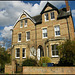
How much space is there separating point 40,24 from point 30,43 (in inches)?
212

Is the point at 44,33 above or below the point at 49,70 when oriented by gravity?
above

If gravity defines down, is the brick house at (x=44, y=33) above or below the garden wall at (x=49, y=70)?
above

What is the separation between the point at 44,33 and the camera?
69.9 ft

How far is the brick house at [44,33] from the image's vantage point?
18328 mm

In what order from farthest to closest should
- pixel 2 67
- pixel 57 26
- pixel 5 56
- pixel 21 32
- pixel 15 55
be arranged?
pixel 21 32 < pixel 15 55 < pixel 57 26 < pixel 5 56 < pixel 2 67

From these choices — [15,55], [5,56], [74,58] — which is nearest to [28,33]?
[15,55]

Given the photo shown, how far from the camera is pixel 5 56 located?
17469mm

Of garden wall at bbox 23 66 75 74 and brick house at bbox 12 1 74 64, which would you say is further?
brick house at bbox 12 1 74 64

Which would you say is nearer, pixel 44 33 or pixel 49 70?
pixel 49 70

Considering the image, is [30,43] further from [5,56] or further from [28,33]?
[5,56]

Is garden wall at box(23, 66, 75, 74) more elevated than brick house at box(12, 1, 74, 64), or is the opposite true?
brick house at box(12, 1, 74, 64)

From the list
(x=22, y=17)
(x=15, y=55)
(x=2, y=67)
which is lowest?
(x=2, y=67)

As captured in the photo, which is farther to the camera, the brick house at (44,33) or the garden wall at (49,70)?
the brick house at (44,33)

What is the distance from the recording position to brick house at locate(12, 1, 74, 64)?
18.3 m
